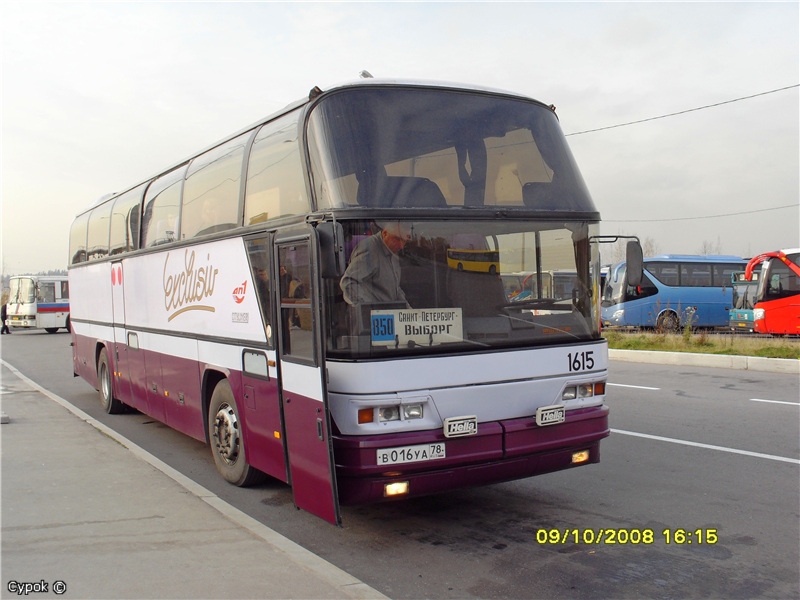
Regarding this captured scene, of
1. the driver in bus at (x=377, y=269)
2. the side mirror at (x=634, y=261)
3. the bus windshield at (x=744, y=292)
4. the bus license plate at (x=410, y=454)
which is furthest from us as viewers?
the bus windshield at (x=744, y=292)

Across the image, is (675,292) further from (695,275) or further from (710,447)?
(710,447)

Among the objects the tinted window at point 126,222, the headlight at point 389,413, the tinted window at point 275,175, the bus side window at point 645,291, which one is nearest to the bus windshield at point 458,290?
the headlight at point 389,413

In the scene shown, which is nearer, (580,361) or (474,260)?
(474,260)

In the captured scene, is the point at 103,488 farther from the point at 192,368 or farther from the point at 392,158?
the point at 392,158

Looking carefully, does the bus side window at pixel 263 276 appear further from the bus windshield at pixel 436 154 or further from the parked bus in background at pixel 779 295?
the parked bus in background at pixel 779 295

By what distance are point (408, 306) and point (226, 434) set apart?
114 inches

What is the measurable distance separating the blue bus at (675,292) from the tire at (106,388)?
21.1 m

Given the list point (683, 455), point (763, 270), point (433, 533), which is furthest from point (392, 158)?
point (763, 270)

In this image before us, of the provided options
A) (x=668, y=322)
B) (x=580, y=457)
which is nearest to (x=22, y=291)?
(x=668, y=322)

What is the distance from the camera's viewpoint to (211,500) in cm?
621

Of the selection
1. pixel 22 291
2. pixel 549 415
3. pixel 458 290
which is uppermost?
Answer: pixel 22 291

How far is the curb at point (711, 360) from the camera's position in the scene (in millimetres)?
15125

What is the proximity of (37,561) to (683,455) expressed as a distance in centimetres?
635

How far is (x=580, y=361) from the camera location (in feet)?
19.6
